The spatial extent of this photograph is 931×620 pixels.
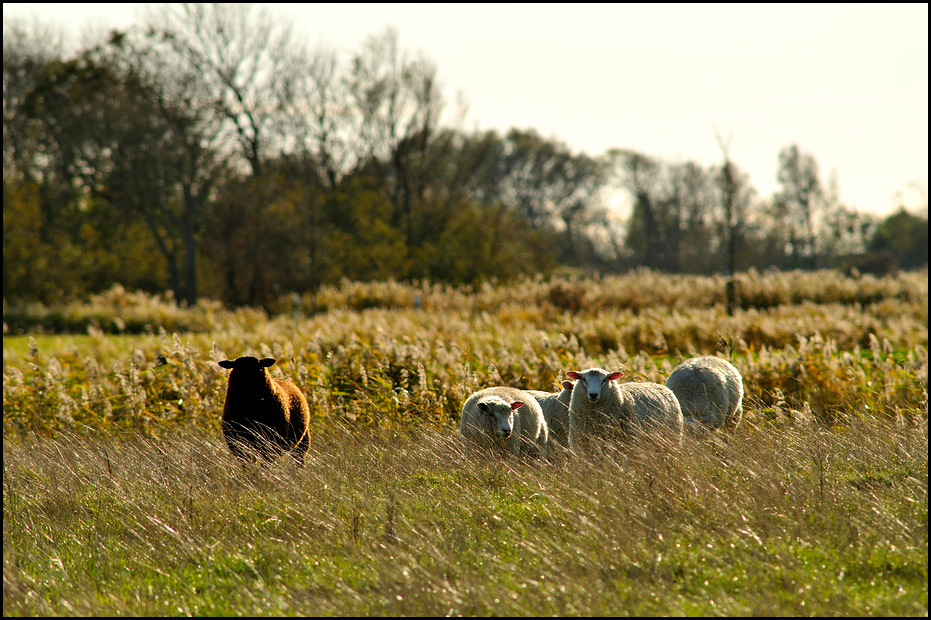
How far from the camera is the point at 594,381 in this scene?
6.03 m

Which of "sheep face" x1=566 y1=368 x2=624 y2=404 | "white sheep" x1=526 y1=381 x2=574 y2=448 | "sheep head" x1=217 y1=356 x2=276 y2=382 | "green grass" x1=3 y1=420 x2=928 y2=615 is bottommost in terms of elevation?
"green grass" x1=3 y1=420 x2=928 y2=615

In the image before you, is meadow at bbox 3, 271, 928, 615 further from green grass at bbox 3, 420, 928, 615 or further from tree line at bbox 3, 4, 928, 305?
tree line at bbox 3, 4, 928, 305

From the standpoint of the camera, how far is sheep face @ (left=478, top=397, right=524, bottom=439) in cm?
596

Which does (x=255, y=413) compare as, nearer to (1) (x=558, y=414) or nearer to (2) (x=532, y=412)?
(2) (x=532, y=412)

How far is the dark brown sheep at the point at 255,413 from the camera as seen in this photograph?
20.1ft

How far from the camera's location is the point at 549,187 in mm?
59938

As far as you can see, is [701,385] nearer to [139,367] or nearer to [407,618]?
[407,618]

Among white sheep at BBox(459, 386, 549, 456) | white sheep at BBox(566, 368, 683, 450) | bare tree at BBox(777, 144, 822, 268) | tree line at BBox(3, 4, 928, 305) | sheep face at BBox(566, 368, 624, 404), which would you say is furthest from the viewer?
bare tree at BBox(777, 144, 822, 268)

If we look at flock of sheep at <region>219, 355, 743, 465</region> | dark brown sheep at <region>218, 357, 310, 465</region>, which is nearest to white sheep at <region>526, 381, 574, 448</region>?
flock of sheep at <region>219, 355, 743, 465</region>

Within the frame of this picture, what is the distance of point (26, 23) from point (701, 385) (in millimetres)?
37353

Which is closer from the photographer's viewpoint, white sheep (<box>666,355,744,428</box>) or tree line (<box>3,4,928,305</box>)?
white sheep (<box>666,355,744,428</box>)

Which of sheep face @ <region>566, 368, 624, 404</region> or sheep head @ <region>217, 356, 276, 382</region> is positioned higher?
sheep head @ <region>217, 356, 276, 382</region>

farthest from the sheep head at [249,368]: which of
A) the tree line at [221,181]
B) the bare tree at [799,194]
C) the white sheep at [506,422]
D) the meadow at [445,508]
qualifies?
the bare tree at [799,194]

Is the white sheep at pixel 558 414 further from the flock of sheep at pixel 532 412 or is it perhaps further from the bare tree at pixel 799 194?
the bare tree at pixel 799 194
